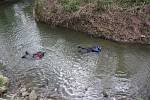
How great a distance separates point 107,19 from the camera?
24.9 meters

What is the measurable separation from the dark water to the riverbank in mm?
686

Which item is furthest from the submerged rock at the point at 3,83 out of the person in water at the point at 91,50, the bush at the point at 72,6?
the bush at the point at 72,6

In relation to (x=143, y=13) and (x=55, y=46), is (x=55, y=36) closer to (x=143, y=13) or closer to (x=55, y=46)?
(x=55, y=46)

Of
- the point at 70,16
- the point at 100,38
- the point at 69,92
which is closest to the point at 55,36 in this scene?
the point at 70,16

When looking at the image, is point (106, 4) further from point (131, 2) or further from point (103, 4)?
point (131, 2)

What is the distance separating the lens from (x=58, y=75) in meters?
19.3

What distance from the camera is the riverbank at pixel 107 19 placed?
937 inches

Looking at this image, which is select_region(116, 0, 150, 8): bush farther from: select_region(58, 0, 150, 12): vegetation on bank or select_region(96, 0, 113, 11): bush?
A: select_region(96, 0, 113, 11): bush

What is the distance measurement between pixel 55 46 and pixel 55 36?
233cm

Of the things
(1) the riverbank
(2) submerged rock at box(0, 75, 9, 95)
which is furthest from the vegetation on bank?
(2) submerged rock at box(0, 75, 9, 95)

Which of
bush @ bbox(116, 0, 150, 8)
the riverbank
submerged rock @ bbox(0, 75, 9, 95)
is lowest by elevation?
submerged rock @ bbox(0, 75, 9, 95)

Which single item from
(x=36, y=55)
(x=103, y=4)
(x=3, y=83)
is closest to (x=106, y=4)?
(x=103, y=4)

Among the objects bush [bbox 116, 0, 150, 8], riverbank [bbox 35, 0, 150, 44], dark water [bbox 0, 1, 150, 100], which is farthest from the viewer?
bush [bbox 116, 0, 150, 8]

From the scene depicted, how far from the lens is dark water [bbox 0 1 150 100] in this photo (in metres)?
17.5
